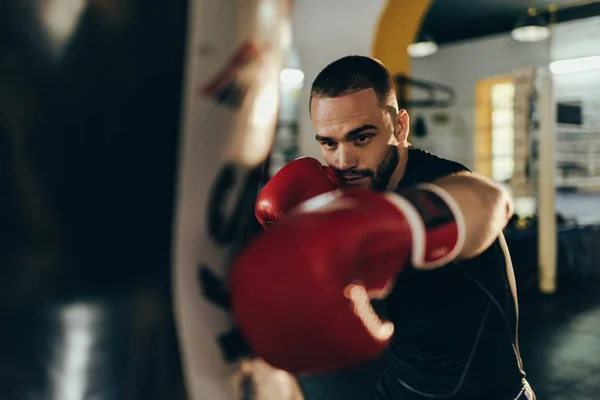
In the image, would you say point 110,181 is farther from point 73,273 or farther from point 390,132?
point 390,132

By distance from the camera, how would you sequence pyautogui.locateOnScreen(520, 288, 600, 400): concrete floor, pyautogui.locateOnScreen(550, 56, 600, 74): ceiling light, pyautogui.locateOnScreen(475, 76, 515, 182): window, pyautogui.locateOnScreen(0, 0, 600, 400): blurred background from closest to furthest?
pyautogui.locateOnScreen(0, 0, 600, 400): blurred background → pyautogui.locateOnScreen(520, 288, 600, 400): concrete floor → pyautogui.locateOnScreen(550, 56, 600, 74): ceiling light → pyautogui.locateOnScreen(475, 76, 515, 182): window

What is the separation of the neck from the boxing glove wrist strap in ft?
1.34

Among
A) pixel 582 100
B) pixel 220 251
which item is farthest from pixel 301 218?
pixel 582 100

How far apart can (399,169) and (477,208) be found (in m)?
0.40

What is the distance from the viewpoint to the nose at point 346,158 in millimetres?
848

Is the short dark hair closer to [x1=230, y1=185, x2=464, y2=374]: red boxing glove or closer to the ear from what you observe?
the ear

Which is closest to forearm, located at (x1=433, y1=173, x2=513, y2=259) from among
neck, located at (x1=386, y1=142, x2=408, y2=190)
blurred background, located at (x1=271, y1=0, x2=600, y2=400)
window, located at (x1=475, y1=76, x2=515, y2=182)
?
blurred background, located at (x1=271, y1=0, x2=600, y2=400)

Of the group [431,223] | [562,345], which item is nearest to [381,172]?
[431,223]

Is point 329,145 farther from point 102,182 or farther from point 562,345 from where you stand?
point 562,345

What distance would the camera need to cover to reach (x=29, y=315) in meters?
0.41

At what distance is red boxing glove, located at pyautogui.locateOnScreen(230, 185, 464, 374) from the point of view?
417mm

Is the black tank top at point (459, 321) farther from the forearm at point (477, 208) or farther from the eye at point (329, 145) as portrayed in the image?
the forearm at point (477, 208)

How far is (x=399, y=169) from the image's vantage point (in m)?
0.98

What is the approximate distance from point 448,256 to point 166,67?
29 cm
